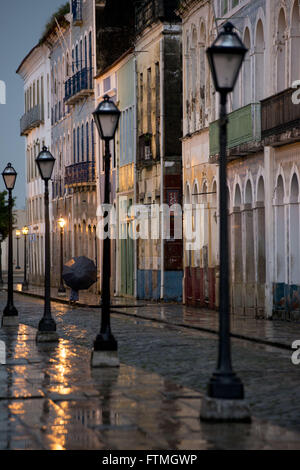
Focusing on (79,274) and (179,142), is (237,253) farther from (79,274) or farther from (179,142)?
(79,274)

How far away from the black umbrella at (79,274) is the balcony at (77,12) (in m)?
15.6

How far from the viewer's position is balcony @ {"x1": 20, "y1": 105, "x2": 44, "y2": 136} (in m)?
70.1

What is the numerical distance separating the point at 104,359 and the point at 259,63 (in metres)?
15.0

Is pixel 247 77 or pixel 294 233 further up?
pixel 247 77

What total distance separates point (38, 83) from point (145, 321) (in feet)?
139

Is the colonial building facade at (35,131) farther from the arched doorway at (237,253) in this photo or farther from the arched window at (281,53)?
the arched window at (281,53)

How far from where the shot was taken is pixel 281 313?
28.7 metres

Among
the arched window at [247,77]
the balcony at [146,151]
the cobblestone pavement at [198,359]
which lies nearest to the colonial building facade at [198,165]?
the arched window at [247,77]

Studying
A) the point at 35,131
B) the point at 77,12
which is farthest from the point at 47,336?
the point at 35,131

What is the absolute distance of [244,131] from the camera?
30.9 meters

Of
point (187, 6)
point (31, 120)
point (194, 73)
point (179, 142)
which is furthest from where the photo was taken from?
point (31, 120)

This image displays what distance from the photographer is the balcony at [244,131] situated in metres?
30.0

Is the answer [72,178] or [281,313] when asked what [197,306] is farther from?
[72,178]

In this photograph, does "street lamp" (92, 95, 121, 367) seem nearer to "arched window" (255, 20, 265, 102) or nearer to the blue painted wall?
"arched window" (255, 20, 265, 102)
